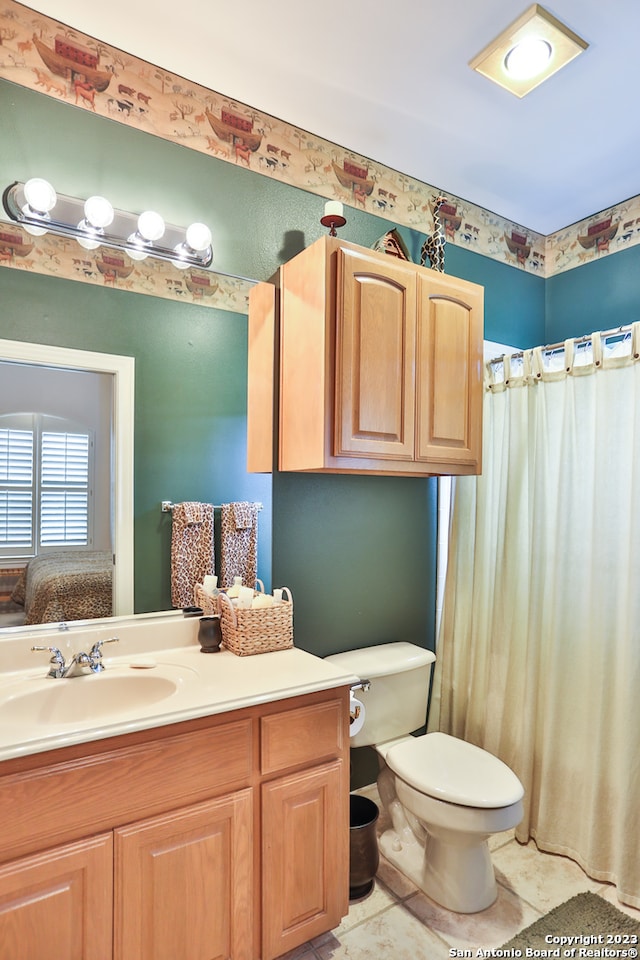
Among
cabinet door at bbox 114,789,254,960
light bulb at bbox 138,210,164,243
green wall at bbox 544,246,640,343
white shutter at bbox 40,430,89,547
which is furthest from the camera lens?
green wall at bbox 544,246,640,343

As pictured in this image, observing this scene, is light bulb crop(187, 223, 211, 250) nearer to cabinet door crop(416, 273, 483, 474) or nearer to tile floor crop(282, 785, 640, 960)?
cabinet door crop(416, 273, 483, 474)

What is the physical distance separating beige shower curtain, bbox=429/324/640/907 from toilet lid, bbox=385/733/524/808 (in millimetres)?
366

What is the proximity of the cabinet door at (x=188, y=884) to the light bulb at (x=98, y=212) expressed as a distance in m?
1.63

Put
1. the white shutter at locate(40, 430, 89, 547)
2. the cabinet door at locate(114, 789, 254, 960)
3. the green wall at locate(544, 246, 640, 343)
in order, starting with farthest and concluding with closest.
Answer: the green wall at locate(544, 246, 640, 343)
the white shutter at locate(40, 430, 89, 547)
the cabinet door at locate(114, 789, 254, 960)

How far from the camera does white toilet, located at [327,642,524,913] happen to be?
169 cm

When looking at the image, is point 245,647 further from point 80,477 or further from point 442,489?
point 442,489

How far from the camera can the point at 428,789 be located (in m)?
1.73

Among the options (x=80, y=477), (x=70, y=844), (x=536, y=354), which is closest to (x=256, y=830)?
(x=70, y=844)

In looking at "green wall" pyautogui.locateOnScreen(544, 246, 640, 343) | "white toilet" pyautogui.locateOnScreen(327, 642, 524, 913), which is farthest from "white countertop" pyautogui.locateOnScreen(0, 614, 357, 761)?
"green wall" pyautogui.locateOnScreen(544, 246, 640, 343)

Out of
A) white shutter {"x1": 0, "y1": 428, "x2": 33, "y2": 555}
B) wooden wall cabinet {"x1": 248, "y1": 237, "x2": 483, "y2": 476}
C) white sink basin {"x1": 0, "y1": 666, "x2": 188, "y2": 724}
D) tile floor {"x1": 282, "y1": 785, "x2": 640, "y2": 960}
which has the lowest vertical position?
tile floor {"x1": 282, "y1": 785, "x2": 640, "y2": 960}

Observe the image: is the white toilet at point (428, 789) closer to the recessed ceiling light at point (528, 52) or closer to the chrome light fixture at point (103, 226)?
the chrome light fixture at point (103, 226)

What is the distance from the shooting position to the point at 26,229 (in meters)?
1.57

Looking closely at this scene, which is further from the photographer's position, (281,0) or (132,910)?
(281,0)

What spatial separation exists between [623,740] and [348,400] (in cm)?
151
